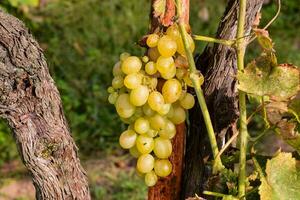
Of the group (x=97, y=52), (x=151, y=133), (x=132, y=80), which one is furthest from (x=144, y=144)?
(x=97, y=52)

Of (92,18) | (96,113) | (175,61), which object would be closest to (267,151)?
(96,113)

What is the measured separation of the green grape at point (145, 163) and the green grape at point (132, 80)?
146 mm

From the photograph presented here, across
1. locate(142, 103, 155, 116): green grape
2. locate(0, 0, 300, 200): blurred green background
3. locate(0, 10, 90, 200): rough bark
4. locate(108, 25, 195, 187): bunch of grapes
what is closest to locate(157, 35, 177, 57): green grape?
locate(108, 25, 195, 187): bunch of grapes

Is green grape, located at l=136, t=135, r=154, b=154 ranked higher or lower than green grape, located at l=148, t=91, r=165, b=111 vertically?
lower

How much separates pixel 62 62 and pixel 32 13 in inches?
21.0

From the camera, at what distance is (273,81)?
1044mm

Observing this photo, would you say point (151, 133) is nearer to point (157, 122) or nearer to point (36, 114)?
point (157, 122)

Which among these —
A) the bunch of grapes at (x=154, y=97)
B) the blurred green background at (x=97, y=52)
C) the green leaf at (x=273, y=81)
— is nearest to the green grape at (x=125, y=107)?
the bunch of grapes at (x=154, y=97)

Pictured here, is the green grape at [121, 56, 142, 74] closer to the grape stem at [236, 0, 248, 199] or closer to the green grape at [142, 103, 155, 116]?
the green grape at [142, 103, 155, 116]

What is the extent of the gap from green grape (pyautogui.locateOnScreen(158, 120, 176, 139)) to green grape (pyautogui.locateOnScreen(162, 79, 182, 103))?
6cm

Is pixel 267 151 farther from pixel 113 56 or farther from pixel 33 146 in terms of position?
pixel 33 146

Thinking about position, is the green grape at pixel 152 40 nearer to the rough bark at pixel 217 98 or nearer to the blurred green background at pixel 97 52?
the rough bark at pixel 217 98

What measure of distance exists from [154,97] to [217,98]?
206 millimetres

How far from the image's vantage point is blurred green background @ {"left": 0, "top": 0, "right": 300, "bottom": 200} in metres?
2.84
